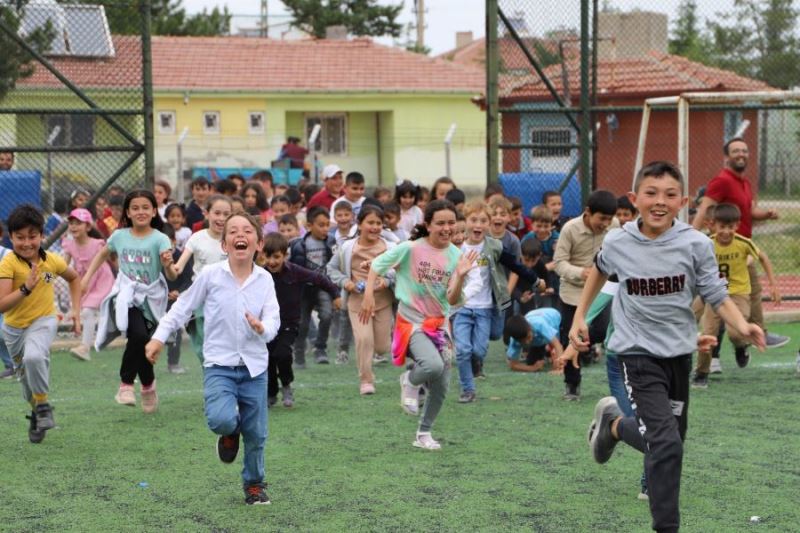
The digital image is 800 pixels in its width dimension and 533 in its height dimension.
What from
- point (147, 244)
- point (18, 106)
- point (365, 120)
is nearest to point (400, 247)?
point (147, 244)

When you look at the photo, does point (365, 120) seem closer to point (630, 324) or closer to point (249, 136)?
point (249, 136)

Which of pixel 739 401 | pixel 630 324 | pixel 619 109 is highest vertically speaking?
pixel 619 109

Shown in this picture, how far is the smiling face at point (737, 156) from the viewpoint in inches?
455

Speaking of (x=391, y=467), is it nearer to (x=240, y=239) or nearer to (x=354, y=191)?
(x=240, y=239)

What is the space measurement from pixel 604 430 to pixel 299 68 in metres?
36.8

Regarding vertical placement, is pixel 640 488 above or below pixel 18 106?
below

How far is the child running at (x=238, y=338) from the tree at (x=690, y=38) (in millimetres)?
9093

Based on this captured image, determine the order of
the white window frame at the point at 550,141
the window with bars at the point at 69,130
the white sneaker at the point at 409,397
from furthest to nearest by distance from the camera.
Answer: the white window frame at the point at 550,141 → the window with bars at the point at 69,130 → the white sneaker at the point at 409,397

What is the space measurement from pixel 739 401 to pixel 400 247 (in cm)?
316

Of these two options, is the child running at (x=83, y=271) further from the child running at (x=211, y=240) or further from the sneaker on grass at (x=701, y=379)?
the sneaker on grass at (x=701, y=379)

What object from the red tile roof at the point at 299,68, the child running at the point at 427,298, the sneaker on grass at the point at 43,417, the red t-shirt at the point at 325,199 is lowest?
the sneaker on grass at the point at 43,417

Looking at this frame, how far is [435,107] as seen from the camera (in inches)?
1697

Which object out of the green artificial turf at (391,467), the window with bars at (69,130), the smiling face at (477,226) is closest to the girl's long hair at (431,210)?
the green artificial turf at (391,467)

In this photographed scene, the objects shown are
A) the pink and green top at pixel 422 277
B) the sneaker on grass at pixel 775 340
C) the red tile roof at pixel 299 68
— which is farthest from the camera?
the red tile roof at pixel 299 68
